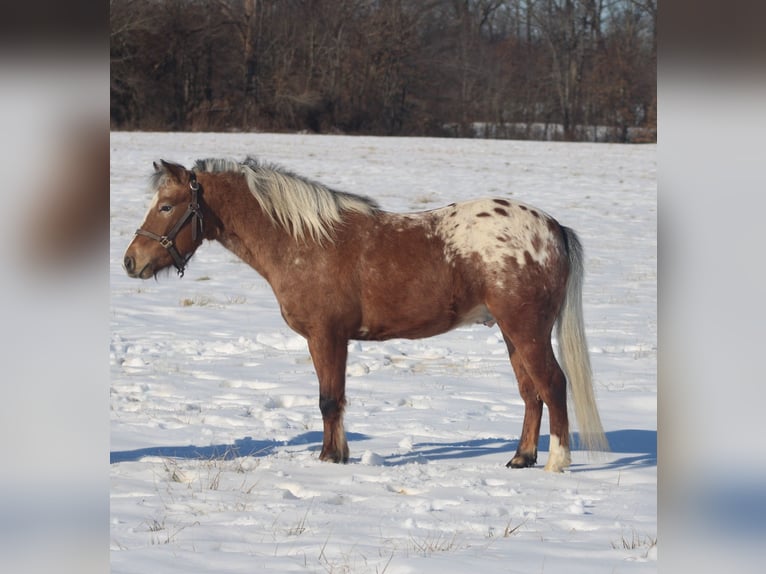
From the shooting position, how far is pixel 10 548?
4.06ft

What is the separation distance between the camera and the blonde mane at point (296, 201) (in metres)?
5.19

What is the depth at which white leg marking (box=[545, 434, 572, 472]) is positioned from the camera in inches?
192

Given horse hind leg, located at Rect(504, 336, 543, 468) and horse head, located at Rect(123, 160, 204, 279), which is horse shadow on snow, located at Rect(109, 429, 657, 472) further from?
horse head, located at Rect(123, 160, 204, 279)

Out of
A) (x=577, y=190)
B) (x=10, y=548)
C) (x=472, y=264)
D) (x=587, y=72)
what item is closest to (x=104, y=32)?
(x=10, y=548)

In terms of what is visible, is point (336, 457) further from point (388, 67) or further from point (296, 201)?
point (388, 67)

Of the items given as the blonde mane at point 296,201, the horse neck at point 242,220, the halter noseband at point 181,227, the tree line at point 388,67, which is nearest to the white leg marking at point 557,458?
the blonde mane at point 296,201

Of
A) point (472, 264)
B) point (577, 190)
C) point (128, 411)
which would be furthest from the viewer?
point (577, 190)

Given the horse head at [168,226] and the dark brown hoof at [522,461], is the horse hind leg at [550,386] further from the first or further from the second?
the horse head at [168,226]

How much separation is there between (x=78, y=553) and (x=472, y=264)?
3765 millimetres

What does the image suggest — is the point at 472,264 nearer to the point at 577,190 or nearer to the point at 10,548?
the point at 10,548

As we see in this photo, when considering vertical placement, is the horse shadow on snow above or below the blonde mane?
below

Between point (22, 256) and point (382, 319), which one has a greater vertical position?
point (22, 256)

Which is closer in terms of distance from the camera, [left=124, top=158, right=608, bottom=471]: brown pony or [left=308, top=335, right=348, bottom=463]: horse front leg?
[left=124, top=158, right=608, bottom=471]: brown pony

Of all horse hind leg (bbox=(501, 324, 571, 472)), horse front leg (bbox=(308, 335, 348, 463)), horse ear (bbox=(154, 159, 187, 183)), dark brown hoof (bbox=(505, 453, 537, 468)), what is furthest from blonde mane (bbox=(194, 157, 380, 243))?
dark brown hoof (bbox=(505, 453, 537, 468))
